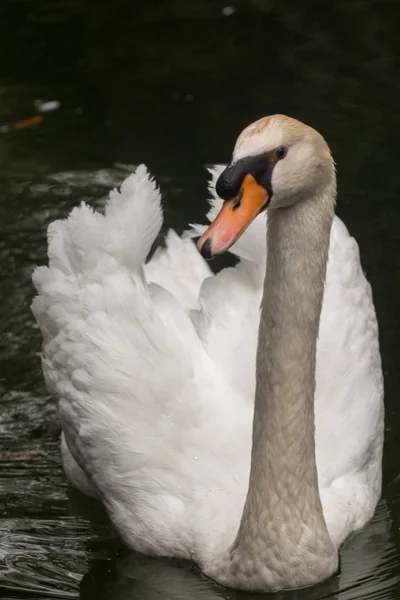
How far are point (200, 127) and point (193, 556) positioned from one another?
5404 millimetres

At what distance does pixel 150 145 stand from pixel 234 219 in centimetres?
588

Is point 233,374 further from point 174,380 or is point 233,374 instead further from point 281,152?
point 281,152

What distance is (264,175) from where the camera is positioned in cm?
433

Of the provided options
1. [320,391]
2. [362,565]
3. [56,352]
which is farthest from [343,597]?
[56,352]

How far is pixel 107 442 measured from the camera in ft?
18.6

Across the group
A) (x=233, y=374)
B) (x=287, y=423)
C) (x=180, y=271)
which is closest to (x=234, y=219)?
(x=287, y=423)

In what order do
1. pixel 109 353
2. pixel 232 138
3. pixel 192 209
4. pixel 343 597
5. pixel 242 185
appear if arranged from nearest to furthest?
pixel 242 185
pixel 343 597
pixel 109 353
pixel 192 209
pixel 232 138

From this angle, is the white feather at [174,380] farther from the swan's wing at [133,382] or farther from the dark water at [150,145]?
the dark water at [150,145]

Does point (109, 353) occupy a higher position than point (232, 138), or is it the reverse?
point (109, 353)

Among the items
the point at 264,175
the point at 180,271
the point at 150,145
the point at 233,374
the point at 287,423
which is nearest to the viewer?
the point at 264,175

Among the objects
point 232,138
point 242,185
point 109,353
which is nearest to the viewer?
point 242,185

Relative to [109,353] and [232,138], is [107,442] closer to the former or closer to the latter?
[109,353]

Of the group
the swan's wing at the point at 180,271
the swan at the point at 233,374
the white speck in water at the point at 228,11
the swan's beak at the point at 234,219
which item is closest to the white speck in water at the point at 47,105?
the white speck in water at the point at 228,11

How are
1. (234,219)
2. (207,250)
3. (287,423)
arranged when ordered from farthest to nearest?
(287,423), (234,219), (207,250)
